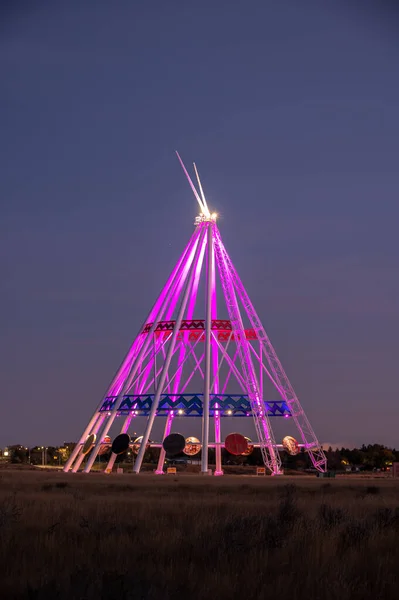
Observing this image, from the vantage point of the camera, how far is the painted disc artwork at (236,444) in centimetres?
6194

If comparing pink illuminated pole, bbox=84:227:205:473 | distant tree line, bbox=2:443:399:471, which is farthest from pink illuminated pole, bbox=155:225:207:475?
distant tree line, bbox=2:443:399:471

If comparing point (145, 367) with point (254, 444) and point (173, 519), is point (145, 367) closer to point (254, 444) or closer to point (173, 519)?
point (254, 444)

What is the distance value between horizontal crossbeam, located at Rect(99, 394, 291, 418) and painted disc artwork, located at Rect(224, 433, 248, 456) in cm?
Answer: 146

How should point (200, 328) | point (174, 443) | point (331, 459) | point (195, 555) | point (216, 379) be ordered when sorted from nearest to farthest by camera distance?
point (195, 555), point (174, 443), point (200, 328), point (216, 379), point (331, 459)

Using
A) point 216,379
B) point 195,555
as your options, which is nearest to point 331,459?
point 216,379

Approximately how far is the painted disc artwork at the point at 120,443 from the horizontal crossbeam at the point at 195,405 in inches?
77.1

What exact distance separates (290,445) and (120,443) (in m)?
12.3

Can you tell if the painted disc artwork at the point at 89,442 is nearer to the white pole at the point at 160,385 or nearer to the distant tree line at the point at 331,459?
the white pole at the point at 160,385

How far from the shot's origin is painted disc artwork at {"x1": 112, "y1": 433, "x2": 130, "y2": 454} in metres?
64.9

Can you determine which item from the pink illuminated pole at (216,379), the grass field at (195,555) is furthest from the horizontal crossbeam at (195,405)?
the grass field at (195,555)

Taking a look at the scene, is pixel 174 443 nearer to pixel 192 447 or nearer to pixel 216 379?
pixel 192 447

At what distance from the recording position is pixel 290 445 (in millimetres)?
65438

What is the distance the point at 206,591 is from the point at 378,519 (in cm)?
1028

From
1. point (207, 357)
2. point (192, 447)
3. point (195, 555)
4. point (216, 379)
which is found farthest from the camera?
point (216, 379)
